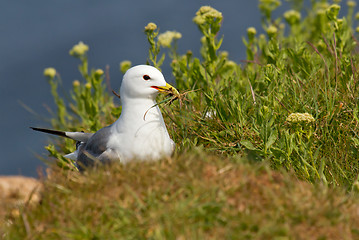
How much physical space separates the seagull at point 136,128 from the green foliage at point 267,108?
32 cm

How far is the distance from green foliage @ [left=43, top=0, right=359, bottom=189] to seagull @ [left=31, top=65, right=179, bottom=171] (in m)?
0.32

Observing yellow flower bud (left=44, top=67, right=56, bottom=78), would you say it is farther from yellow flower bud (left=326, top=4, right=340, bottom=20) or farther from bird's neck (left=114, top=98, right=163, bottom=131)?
yellow flower bud (left=326, top=4, right=340, bottom=20)

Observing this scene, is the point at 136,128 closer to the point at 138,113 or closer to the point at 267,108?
the point at 138,113

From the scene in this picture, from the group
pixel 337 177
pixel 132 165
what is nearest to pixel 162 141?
pixel 132 165

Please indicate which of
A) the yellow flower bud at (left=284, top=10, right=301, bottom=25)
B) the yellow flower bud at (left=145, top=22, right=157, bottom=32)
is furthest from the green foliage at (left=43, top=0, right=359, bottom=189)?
the yellow flower bud at (left=284, top=10, right=301, bottom=25)

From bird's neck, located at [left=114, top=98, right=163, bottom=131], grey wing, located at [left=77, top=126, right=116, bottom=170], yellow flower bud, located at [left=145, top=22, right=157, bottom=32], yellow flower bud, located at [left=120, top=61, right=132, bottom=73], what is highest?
yellow flower bud, located at [left=145, top=22, right=157, bottom=32]

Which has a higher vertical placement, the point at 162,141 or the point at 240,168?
the point at 162,141

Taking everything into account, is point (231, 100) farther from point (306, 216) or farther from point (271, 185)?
point (306, 216)

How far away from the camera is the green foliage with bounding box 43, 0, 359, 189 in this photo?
186 inches

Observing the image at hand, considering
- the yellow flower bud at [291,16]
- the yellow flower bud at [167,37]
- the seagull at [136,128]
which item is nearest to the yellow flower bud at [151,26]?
the yellow flower bud at [167,37]

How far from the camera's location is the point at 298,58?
6.18m

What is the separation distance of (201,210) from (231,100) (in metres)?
2.34

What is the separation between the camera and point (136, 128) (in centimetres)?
432

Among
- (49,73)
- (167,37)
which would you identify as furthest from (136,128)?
(49,73)
